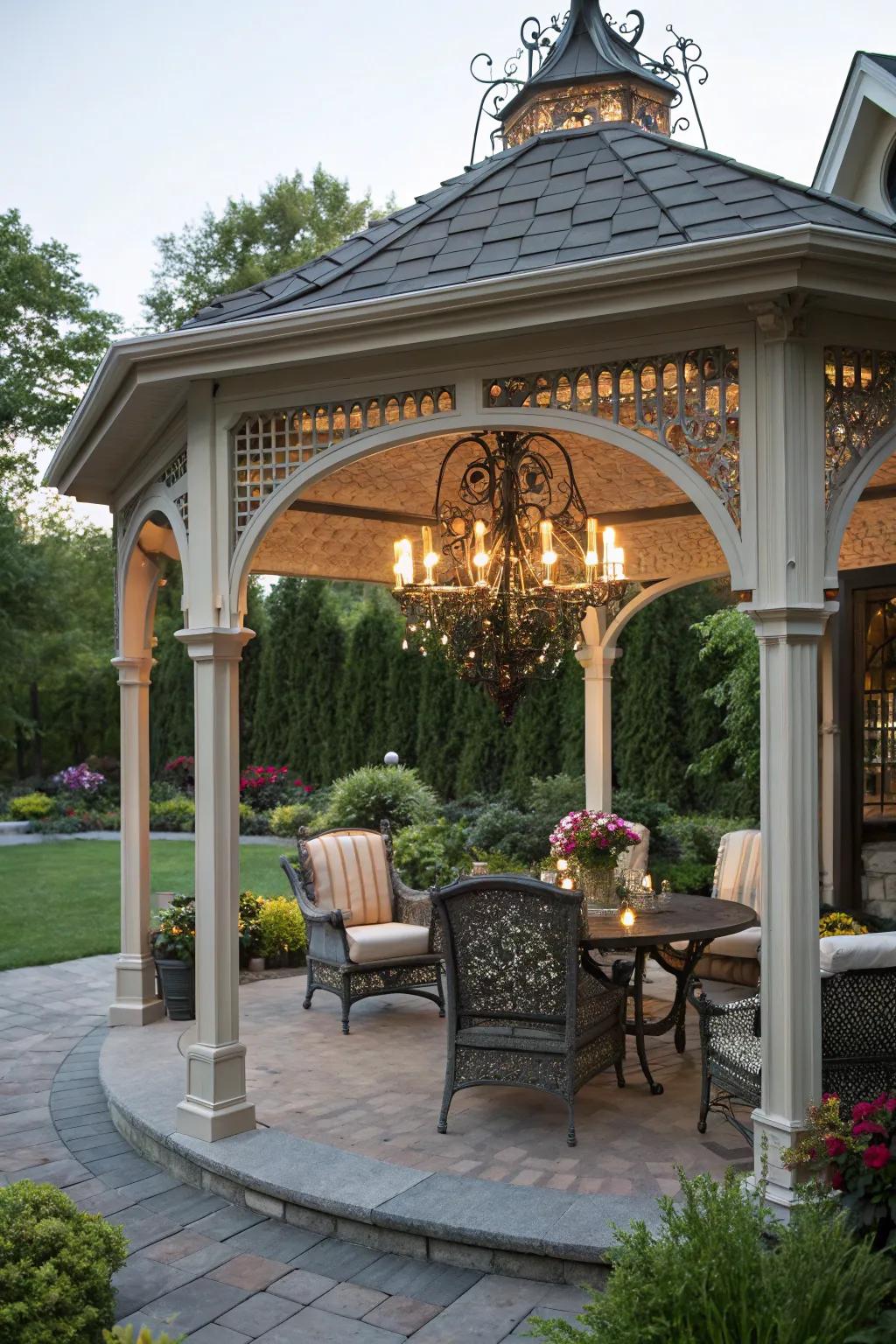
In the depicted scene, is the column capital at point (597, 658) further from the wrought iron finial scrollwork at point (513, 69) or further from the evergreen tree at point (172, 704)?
the evergreen tree at point (172, 704)

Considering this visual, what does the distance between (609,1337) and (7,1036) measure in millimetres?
5240

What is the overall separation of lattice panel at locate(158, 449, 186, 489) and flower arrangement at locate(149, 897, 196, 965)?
2.60m

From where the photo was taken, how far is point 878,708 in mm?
8086

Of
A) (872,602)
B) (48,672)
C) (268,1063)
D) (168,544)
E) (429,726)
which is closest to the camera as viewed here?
(268,1063)

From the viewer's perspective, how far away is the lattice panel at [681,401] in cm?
379

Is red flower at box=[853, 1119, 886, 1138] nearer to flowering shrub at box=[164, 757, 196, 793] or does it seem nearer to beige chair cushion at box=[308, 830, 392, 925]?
beige chair cushion at box=[308, 830, 392, 925]

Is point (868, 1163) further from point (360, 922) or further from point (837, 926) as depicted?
point (360, 922)

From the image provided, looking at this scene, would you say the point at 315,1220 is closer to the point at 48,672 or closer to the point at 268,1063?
the point at 268,1063

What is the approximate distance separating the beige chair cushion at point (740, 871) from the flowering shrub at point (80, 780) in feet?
47.4

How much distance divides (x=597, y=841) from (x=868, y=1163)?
8.84 ft

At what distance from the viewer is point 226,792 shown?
469 cm

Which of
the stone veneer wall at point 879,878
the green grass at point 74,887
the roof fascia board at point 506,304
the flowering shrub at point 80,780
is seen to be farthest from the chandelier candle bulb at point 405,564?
the flowering shrub at point 80,780

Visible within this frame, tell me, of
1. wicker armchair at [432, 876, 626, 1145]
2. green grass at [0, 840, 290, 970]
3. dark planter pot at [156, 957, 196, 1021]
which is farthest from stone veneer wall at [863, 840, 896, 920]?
dark planter pot at [156, 957, 196, 1021]

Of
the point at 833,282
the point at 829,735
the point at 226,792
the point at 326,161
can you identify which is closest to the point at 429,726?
the point at 829,735
